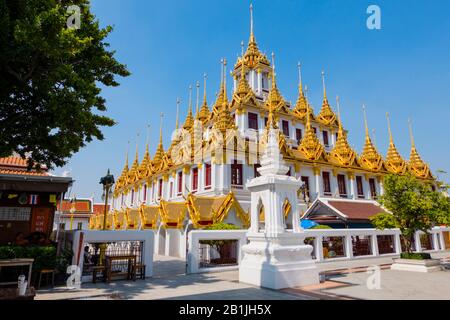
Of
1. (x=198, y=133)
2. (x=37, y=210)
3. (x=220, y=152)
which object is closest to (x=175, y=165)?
(x=198, y=133)

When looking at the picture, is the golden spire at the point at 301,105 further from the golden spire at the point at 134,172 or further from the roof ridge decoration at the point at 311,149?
the golden spire at the point at 134,172

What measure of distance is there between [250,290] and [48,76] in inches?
332

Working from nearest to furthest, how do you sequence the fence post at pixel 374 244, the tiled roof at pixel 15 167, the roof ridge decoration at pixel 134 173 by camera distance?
1. the tiled roof at pixel 15 167
2. the fence post at pixel 374 244
3. the roof ridge decoration at pixel 134 173

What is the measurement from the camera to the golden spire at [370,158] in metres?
27.5

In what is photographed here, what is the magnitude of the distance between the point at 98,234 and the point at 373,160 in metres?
25.2

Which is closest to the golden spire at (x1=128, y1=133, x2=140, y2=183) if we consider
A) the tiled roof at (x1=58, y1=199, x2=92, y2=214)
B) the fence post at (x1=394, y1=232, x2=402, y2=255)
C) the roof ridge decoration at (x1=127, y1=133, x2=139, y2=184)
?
the roof ridge decoration at (x1=127, y1=133, x2=139, y2=184)

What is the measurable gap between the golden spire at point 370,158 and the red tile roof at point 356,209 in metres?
4.28

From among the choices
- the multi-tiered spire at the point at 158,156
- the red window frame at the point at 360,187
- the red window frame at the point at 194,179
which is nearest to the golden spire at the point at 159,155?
the multi-tiered spire at the point at 158,156

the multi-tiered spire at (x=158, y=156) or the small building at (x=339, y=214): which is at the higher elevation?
the multi-tiered spire at (x=158, y=156)

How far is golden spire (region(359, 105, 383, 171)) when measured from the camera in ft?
90.3

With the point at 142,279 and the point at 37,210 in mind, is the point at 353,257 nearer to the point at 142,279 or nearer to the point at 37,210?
the point at 142,279

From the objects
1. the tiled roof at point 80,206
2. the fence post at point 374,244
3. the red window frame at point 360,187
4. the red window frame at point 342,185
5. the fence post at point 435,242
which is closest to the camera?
the fence post at point 374,244

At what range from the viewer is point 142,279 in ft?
36.7

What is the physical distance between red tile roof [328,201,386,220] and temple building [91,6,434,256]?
0.11 metres
